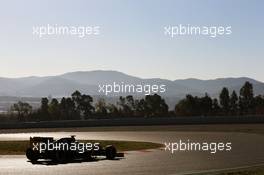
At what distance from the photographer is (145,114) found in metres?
91.1

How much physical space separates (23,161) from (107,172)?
490cm

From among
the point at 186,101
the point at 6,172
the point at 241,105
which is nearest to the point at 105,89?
the point at 6,172

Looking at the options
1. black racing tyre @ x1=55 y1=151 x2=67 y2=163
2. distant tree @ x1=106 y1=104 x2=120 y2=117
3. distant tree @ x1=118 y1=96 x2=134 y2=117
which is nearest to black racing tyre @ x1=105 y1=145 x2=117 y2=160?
black racing tyre @ x1=55 y1=151 x2=67 y2=163

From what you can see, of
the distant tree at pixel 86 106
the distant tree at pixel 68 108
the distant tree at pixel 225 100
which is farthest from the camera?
the distant tree at pixel 225 100

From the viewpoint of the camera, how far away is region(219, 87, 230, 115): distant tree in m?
109

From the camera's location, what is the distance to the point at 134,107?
94.0 m

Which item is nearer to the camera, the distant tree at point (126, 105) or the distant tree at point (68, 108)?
the distant tree at point (68, 108)

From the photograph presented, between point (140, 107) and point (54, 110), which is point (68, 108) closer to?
point (54, 110)

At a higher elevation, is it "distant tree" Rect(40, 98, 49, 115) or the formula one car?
"distant tree" Rect(40, 98, 49, 115)

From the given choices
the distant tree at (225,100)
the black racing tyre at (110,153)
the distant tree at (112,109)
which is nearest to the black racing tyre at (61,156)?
the black racing tyre at (110,153)

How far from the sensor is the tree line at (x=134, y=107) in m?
88.2

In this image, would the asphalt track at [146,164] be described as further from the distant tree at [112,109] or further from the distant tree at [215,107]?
the distant tree at [215,107]

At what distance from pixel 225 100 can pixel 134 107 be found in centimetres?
2733

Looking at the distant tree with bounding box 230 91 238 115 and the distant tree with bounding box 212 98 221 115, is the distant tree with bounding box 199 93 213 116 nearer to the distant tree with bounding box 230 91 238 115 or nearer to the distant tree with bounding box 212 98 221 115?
the distant tree with bounding box 212 98 221 115
